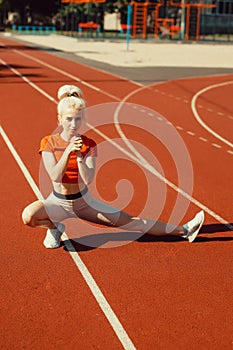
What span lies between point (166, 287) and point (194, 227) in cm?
122

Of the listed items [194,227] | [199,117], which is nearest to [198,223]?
[194,227]

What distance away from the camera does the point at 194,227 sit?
6.75 m

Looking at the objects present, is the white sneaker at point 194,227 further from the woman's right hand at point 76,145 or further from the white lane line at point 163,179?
the woman's right hand at point 76,145

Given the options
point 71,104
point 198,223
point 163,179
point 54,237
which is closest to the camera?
point 71,104

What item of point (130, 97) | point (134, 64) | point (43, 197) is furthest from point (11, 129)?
point (134, 64)

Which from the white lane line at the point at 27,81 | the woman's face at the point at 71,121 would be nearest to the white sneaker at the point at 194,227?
the woman's face at the point at 71,121

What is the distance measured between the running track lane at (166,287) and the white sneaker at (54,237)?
1.16 feet

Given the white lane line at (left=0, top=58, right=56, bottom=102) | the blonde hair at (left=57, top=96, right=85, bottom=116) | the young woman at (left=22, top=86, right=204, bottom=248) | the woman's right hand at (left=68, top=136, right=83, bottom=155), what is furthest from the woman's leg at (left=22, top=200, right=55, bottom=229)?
the white lane line at (left=0, top=58, right=56, bottom=102)

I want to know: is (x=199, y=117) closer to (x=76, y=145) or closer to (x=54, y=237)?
(x=54, y=237)

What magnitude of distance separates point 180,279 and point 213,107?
40.1 feet

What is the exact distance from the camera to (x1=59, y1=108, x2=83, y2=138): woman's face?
5.85 metres

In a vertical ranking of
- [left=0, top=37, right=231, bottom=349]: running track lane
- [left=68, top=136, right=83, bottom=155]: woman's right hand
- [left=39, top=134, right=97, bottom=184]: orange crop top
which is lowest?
[left=0, top=37, right=231, bottom=349]: running track lane

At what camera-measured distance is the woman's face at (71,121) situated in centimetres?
585

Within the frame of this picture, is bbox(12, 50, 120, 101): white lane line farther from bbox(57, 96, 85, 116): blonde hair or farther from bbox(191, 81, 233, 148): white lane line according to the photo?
bbox(57, 96, 85, 116): blonde hair
